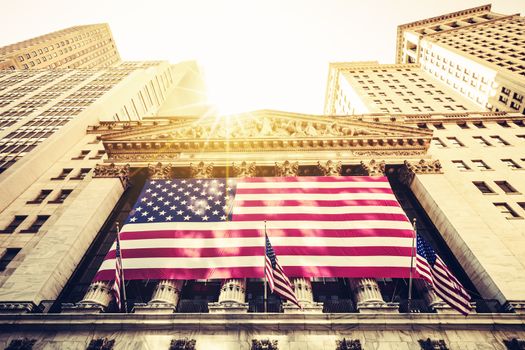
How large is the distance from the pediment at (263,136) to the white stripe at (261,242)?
13.8 meters

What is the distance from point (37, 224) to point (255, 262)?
750 inches

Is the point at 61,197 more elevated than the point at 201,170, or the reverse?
the point at 201,170

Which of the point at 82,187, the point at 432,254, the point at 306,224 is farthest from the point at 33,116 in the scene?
the point at 432,254

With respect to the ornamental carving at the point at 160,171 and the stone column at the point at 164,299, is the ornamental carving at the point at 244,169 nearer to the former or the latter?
the ornamental carving at the point at 160,171

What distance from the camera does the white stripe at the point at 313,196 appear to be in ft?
82.8

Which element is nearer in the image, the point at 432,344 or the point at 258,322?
the point at 432,344

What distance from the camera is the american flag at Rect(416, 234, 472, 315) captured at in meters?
15.9

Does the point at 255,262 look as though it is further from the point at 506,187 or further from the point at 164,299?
the point at 506,187

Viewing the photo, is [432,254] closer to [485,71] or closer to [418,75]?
[485,71]

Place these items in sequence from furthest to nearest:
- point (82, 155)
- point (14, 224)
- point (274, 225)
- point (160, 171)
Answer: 1. point (82, 155)
2. point (160, 171)
3. point (14, 224)
4. point (274, 225)

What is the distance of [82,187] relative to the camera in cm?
3061

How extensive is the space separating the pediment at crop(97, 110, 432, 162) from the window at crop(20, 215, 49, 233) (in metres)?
8.93

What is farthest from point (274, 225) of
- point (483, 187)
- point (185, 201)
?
point (483, 187)

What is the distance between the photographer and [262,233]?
2173 cm
